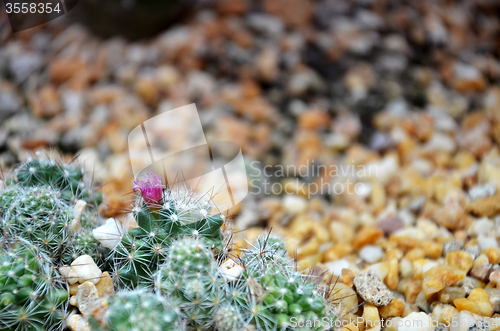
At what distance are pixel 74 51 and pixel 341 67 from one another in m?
2.06

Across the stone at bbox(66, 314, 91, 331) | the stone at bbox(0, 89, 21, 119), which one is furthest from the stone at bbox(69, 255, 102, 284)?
the stone at bbox(0, 89, 21, 119)

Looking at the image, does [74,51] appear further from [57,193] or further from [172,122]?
[57,193]

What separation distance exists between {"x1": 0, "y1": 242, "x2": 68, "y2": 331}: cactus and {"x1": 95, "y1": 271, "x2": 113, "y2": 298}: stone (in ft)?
0.32

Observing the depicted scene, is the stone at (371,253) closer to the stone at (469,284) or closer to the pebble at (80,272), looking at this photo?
the stone at (469,284)

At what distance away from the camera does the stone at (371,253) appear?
1.73 m

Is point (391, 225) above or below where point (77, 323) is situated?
below

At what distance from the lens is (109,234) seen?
1.31 meters

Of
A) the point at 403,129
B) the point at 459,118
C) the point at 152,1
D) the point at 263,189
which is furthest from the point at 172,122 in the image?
the point at 459,118

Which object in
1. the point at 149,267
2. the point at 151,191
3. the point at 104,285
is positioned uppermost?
the point at 151,191

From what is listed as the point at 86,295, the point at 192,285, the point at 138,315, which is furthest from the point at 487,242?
the point at 86,295

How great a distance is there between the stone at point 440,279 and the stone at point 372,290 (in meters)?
0.15

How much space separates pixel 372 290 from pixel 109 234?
3.04 ft

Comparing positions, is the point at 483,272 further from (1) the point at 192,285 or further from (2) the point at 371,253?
(1) the point at 192,285

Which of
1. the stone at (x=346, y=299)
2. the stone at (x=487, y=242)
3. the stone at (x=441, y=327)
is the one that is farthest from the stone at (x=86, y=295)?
the stone at (x=487, y=242)
